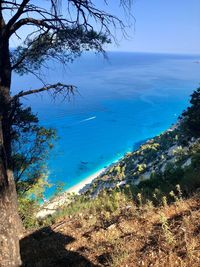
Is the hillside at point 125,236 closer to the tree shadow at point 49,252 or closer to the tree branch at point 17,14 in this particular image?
the tree shadow at point 49,252

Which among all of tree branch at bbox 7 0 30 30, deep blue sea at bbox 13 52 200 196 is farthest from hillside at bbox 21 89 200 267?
deep blue sea at bbox 13 52 200 196

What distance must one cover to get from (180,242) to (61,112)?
8239 cm

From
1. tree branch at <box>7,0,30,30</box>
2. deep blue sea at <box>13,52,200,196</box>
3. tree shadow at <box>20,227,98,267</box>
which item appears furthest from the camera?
deep blue sea at <box>13,52,200,196</box>

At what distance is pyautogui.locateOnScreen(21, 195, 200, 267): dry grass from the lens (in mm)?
4477

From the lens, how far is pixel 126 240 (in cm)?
538

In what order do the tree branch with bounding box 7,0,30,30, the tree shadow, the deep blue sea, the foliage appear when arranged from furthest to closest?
the deep blue sea, the foliage, the tree branch with bounding box 7,0,30,30, the tree shadow

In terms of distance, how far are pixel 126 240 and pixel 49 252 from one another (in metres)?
1.65

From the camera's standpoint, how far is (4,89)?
26.6 feet

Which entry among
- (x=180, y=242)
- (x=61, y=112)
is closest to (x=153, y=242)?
(x=180, y=242)

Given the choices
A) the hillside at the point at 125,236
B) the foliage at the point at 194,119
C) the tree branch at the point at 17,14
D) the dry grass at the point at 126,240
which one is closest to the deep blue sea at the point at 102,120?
the foliage at the point at 194,119

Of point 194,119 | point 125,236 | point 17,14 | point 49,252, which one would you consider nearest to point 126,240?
point 125,236

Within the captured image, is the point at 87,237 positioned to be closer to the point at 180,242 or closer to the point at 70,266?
the point at 70,266

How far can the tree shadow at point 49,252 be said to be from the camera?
5.34 m

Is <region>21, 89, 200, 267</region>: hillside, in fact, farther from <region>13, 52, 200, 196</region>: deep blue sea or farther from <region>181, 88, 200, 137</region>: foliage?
<region>13, 52, 200, 196</region>: deep blue sea
